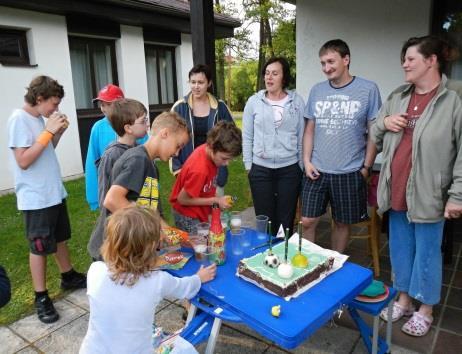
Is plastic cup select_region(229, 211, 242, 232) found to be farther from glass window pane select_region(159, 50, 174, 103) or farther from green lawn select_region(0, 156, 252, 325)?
glass window pane select_region(159, 50, 174, 103)

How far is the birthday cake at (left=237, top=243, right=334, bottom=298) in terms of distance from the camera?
154 centimetres

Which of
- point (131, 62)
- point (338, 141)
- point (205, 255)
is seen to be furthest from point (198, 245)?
point (131, 62)

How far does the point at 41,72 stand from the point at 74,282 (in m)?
5.02

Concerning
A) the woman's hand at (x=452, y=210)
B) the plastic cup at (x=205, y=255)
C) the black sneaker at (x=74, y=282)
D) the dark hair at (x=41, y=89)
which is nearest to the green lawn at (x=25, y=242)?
the black sneaker at (x=74, y=282)

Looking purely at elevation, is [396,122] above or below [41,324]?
above

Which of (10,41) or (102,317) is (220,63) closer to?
(10,41)

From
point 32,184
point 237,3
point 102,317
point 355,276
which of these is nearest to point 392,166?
point 355,276

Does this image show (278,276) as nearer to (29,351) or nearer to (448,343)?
(448,343)

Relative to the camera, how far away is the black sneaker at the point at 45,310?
2.53 m

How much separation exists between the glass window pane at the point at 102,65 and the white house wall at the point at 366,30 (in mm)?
4641

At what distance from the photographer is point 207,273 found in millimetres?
1685

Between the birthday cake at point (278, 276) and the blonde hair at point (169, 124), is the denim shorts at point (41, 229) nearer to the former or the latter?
the blonde hair at point (169, 124)

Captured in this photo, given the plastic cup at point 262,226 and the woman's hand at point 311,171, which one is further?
the woman's hand at point 311,171

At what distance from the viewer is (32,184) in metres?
2.42
